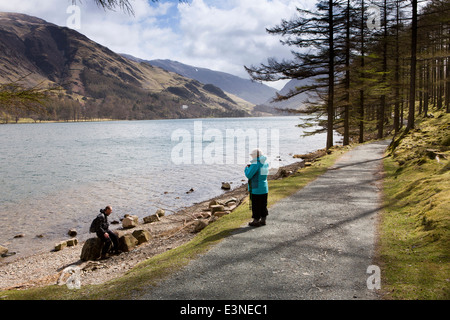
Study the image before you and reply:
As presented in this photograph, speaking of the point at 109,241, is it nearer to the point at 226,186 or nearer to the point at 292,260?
the point at 292,260

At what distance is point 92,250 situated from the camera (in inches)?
447

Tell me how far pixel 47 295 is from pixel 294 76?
25.1 metres

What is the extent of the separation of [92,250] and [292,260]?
28.9 ft

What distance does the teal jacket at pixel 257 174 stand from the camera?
7926 millimetres

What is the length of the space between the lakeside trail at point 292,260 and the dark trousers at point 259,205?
1.32ft

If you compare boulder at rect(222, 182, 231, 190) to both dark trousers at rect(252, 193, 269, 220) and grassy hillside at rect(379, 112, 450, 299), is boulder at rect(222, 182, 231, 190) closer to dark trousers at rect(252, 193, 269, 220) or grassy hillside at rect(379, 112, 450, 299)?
grassy hillside at rect(379, 112, 450, 299)

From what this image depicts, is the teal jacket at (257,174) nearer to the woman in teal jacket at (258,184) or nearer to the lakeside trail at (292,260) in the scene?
the woman in teal jacket at (258,184)

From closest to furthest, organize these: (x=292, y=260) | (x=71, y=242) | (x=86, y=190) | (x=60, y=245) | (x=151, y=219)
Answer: (x=292, y=260) < (x=60, y=245) < (x=71, y=242) < (x=151, y=219) < (x=86, y=190)

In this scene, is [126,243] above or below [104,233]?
below

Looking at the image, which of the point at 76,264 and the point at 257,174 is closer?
the point at 257,174

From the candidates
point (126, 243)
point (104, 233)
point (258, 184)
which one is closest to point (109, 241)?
point (104, 233)

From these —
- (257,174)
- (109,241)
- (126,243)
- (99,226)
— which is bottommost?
(126,243)

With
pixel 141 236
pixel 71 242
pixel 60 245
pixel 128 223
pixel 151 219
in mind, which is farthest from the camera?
pixel 151 219
